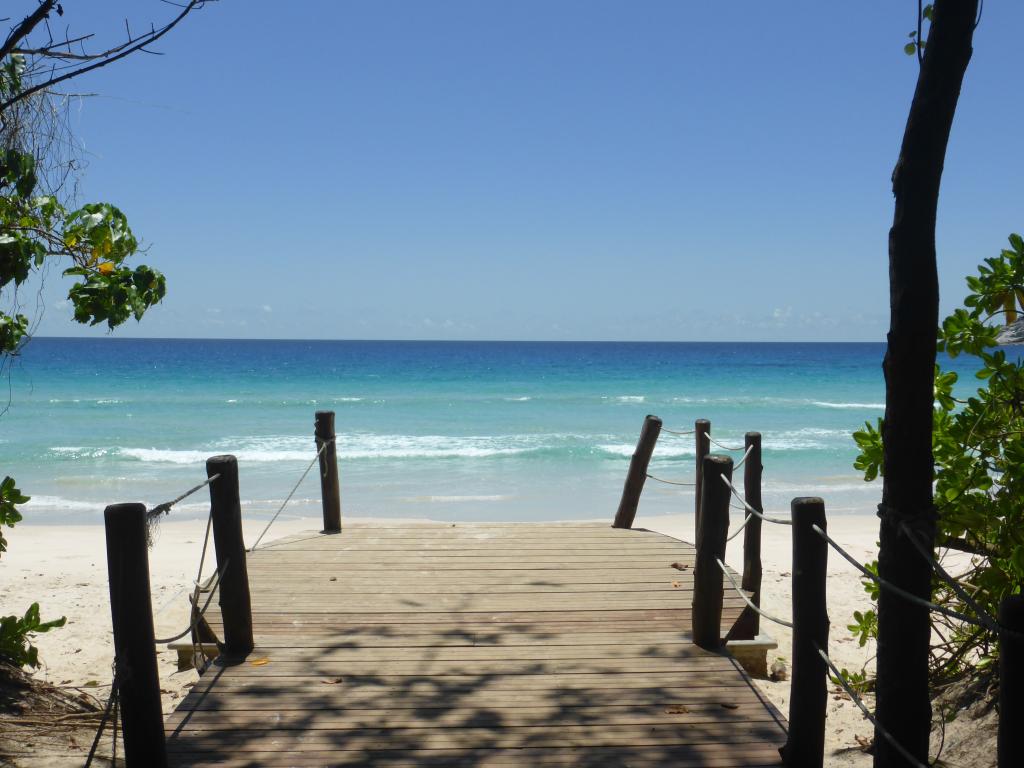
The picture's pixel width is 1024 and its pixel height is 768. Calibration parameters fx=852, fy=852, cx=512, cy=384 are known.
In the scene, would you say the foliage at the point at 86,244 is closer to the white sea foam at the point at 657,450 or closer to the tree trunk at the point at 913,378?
the tree trunk at the point at 913,378

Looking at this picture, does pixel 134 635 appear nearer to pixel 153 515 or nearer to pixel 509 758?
pixel 153 515

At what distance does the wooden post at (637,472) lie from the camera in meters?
7.84

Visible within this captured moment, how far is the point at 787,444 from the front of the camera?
80.1 feet

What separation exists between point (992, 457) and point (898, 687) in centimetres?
170

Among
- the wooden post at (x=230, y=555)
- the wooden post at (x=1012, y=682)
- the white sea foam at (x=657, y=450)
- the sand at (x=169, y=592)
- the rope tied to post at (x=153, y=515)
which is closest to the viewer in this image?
the wooden post at (x=1012, y=682)

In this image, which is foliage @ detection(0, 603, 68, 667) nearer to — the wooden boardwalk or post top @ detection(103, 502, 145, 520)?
the wooden boardwalk

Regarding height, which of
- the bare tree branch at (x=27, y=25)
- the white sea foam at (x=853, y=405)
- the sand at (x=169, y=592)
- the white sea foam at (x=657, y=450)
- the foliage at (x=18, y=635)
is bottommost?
the sand at (x=169, y=592)

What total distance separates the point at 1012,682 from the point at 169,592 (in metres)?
8.86

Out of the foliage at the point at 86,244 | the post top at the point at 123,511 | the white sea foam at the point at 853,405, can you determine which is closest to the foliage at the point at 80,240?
the foliage at the point at 86,244

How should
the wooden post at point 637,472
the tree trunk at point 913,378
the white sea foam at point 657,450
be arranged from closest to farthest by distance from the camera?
1. the tree trunk at point 913,378
2. the wooden post at point 637,472
3. the white sea foam at point 657,450

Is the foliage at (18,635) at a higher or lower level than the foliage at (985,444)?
lower

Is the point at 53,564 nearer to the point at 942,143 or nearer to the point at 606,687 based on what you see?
the point at 606,687

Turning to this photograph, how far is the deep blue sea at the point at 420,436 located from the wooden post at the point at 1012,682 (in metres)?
5.31

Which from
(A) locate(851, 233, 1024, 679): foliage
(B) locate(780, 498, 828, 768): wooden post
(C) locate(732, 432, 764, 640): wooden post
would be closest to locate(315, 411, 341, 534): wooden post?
(C) locate(732, 432, 764, 640): wooden post
